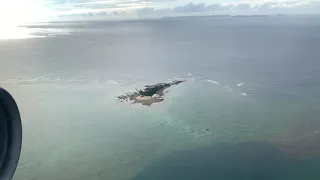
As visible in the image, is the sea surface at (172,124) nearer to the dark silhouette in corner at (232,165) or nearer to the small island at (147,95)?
the dark silhouette in corner at (232,165)

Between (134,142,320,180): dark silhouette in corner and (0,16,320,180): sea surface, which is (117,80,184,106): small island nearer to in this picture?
(0,16,320,180): sea surface

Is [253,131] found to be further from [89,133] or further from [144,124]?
[89,133]

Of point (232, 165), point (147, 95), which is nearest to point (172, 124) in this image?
point (232, 165)

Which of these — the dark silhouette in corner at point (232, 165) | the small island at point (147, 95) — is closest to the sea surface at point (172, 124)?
the dark silhouette in corner at point (232, 165)

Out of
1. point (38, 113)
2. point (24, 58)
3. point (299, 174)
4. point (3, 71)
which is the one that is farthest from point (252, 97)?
point (24, 58)

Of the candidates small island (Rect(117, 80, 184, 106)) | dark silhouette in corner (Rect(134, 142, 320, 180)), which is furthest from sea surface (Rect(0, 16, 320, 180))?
small island (Rect(117, 80, 184, 106))

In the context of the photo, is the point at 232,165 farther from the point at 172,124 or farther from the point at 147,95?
the point at 147,95
